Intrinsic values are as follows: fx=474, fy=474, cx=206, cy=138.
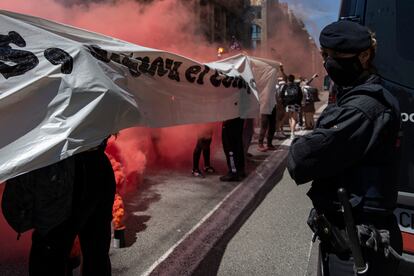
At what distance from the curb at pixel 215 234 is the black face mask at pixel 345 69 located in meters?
2.31

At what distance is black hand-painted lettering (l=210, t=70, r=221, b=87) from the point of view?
5875 millimetres

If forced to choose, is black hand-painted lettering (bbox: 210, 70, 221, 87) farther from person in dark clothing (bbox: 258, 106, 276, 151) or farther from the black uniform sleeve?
person in dark clothing (bbox: 258, 106, 276, 151)

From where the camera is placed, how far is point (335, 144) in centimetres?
200

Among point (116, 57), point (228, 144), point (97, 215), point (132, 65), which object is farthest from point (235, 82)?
point (97, 215)

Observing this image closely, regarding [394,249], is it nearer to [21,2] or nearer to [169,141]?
[21,2]

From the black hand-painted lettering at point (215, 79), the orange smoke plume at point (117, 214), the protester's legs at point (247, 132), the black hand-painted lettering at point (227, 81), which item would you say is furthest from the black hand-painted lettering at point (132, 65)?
the protester's legs at point (247, 132)

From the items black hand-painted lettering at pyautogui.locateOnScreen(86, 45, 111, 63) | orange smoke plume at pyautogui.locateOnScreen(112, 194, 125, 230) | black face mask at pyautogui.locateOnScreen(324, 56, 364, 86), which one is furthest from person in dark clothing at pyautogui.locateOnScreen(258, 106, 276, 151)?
black face mask at pyautogui.locateOnScreen(324, 56, 364, 86)

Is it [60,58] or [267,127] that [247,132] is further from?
[60,58]

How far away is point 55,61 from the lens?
8.22 ft

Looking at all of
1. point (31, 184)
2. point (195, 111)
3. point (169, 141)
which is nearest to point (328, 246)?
point (31, 184)

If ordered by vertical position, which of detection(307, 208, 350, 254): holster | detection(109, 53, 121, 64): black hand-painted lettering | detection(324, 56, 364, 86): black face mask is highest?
detection(324, 56, 364, 86): black face mask

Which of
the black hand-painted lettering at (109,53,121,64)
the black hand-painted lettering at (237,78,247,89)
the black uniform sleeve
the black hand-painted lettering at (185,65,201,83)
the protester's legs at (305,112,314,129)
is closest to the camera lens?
the black uniform sleeve

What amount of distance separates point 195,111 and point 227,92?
65.3 inches

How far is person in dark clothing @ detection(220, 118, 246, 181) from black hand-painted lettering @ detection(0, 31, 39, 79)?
4.96 m
